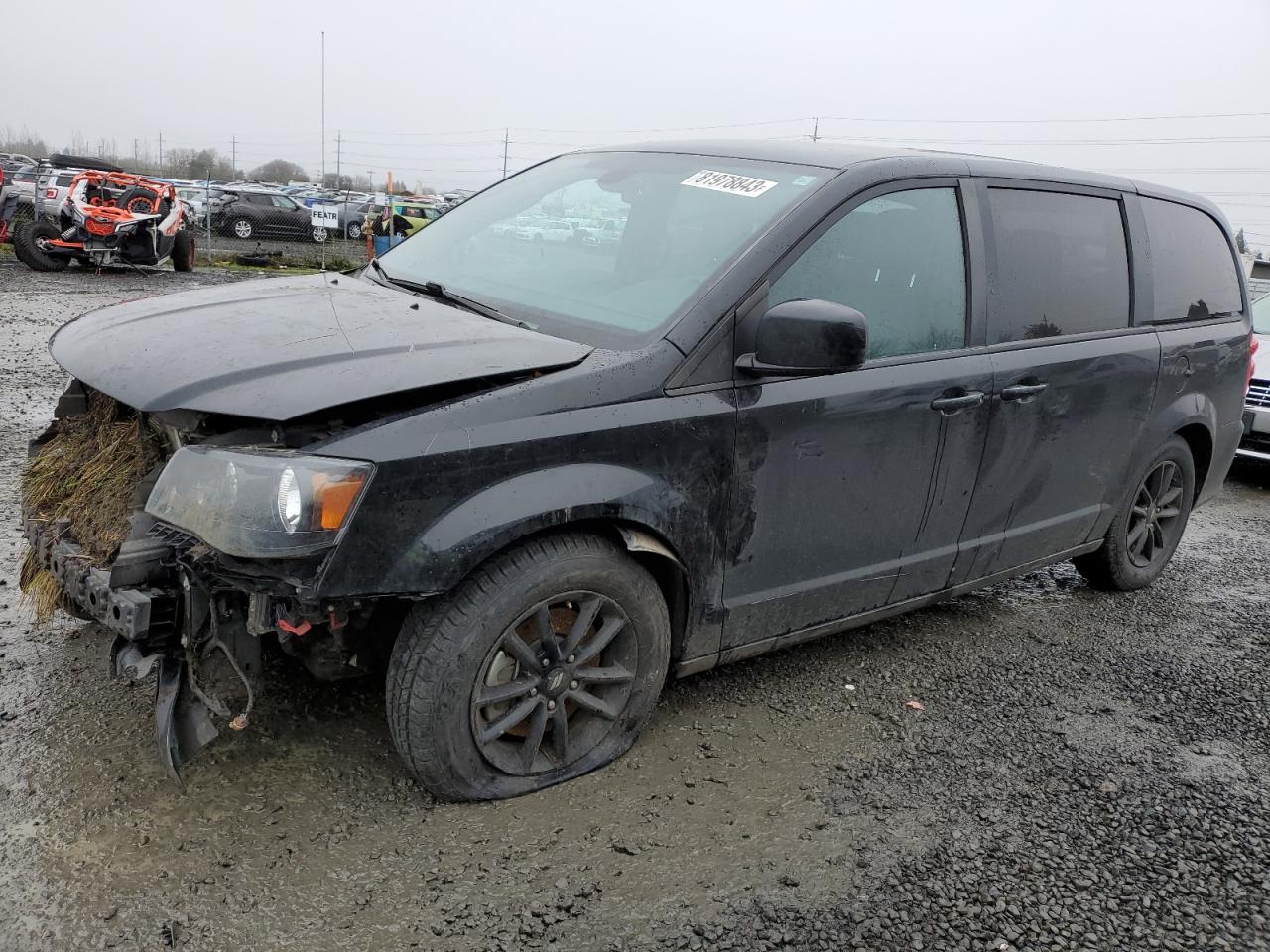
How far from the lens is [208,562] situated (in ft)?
7.98

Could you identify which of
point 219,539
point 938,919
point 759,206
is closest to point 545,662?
point 219,539

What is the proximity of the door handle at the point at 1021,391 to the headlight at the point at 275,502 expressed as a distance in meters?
2.28

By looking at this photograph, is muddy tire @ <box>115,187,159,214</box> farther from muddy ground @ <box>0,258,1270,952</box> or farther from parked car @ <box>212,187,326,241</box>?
muddy ground @ <box>0,258,1270,952</box>

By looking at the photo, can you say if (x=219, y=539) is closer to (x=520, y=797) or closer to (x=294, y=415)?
(x=294, y=415)

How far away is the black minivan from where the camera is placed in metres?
2.46

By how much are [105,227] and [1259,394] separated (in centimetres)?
1654

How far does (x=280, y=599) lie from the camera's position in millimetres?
2473

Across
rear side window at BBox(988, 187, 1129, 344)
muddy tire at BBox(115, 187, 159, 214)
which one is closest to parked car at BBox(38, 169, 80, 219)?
muddy tire at BBox(115, 187, 159, 214)

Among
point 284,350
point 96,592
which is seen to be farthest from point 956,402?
point 96,592

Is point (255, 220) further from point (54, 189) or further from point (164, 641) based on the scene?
point (164, 641)

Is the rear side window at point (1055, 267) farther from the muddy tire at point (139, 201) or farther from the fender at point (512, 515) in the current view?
the muddy tire at point (139, 201)

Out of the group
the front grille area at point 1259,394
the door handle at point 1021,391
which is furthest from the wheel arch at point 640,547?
the front grille area at point 1259,394

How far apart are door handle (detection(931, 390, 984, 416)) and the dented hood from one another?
1.26 metres

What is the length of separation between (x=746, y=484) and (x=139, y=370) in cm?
164
